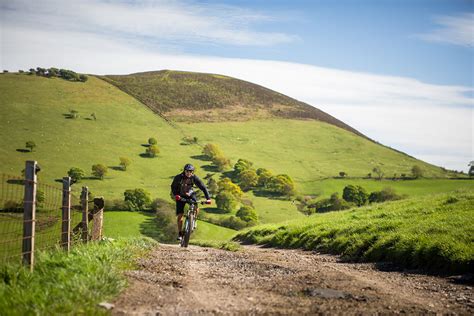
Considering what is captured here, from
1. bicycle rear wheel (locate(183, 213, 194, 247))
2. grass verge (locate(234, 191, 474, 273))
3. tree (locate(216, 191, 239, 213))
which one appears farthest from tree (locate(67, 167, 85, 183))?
bicycle rear wheel (locate(183, 213, 194, 247))

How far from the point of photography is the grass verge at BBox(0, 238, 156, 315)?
6.39 m

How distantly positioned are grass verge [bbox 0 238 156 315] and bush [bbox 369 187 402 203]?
107945mm

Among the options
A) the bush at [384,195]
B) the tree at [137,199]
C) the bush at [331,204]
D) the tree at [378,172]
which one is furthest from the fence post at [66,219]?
the tree at [378,172]

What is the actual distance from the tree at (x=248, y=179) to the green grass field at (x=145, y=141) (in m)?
3.03

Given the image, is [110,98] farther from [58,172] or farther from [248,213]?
[248,213]

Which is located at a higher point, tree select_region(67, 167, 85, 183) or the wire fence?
the wire fence

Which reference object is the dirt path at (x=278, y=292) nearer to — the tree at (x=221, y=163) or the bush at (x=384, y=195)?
the bush at (x=384, y=195)

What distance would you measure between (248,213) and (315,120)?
309 ft

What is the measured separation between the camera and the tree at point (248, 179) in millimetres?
127569

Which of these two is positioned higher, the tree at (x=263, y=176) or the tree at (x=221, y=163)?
the tree at (x=221, y=163)

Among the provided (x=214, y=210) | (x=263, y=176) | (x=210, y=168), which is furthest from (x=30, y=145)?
(x=263, y=176)

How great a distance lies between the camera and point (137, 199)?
3907 inches

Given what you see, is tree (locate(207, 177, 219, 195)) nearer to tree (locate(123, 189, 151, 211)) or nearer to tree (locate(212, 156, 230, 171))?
tree (locate(212, 156, 230, 171))

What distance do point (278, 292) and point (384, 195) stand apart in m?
110
